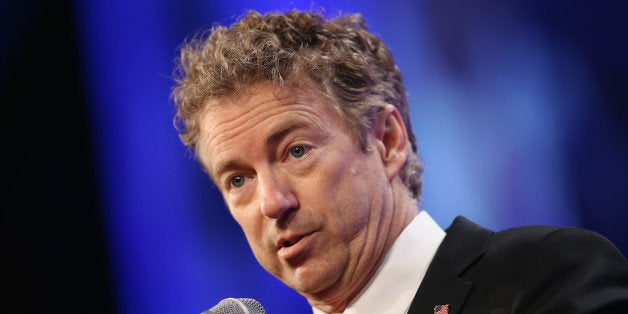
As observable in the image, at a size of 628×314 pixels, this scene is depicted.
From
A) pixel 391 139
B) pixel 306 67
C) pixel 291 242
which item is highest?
pixel 306 67

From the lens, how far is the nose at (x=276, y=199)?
227cm

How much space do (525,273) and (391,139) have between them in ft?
2.39

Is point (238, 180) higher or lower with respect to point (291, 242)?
higher

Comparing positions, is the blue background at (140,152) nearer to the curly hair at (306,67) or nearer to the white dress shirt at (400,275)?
the curly hair at (306,67)

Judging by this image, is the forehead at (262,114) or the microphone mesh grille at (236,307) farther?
the forehead at (262,114)

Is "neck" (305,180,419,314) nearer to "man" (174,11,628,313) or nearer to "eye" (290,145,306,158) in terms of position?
"man" (174,11,628,313)

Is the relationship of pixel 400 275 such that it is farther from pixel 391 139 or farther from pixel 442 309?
pixel 391 139

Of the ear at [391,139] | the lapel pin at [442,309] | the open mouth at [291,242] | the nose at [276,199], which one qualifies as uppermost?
the ear at [391,139]

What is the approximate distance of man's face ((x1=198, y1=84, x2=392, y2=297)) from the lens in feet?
7.62

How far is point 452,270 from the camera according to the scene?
2.30 metres

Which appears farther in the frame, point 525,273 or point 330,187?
point 330,187

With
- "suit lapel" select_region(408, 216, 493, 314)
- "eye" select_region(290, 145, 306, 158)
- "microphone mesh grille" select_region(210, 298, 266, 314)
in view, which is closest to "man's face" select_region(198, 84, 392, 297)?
"eye" select_region(290, 145, 306, 158)

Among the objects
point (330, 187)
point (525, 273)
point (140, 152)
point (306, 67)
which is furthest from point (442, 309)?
point (140, 152)

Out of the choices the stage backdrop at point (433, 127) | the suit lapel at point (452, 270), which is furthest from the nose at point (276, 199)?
the stage backdrop at point (433, 127)
